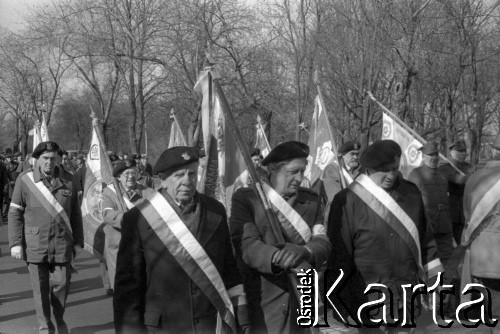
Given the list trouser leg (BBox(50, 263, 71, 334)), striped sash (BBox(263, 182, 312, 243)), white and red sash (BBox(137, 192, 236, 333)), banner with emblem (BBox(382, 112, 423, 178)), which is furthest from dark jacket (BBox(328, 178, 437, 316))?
banner with emblem (BBox(382, 112, 423, 178))

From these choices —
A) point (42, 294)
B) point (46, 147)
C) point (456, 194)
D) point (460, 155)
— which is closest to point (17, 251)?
point (42, 294)

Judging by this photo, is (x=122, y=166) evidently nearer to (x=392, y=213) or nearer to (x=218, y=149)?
(x=218, y=149)

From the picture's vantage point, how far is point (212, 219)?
13.3ft

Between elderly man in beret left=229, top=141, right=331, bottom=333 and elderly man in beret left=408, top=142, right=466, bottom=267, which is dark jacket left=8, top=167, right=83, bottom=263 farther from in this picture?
elderly man in beret left=408, top=142, right=466, bottom=267

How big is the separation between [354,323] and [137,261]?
164 cm

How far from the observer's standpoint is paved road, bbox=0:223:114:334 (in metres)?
7.51

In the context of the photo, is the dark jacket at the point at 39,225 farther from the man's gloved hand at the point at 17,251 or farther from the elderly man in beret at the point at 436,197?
the elderly man in beret at the point at 436,197

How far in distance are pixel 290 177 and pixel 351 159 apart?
16.3 ft

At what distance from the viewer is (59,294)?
6.78 meters

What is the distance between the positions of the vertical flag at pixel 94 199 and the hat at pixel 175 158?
4.50 meters

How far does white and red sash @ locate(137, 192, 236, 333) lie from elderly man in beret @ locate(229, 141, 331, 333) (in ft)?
0.89

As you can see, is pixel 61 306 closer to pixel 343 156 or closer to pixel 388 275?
pixel 388 275

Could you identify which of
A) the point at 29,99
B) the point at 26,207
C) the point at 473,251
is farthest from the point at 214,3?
the point at 29,99

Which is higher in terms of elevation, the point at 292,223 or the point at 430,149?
the point at 430,149
